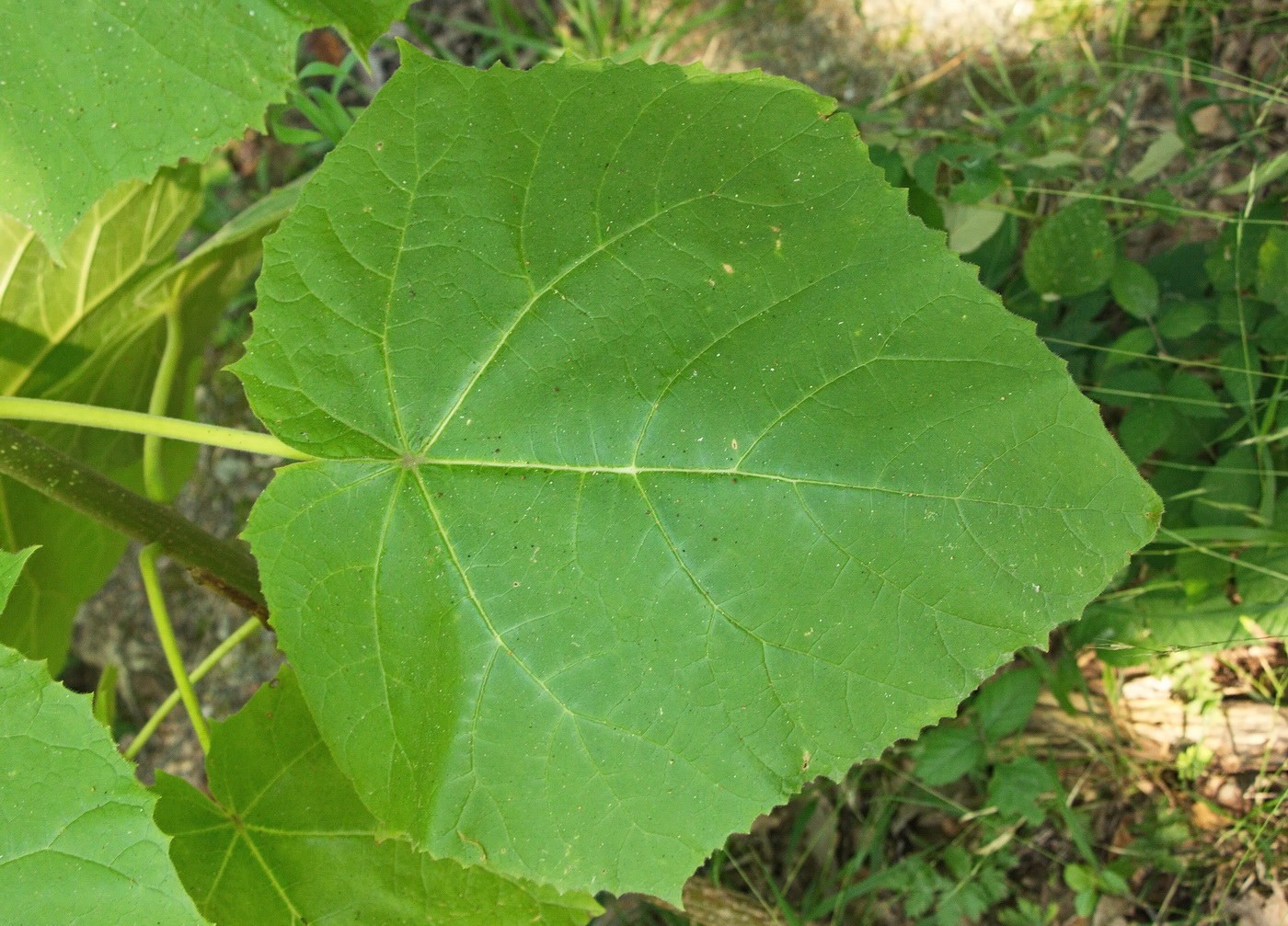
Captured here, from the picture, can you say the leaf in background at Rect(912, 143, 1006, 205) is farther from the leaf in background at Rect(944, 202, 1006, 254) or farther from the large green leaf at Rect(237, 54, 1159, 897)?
the large green leaf at Rect(237, 54, 1159, 897)

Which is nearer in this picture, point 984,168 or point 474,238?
point 474,238

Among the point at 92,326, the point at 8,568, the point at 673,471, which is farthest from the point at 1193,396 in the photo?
the point at 92,326

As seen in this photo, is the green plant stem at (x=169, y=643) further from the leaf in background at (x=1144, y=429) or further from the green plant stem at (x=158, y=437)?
the leaf in background at (x=1144, y=429)

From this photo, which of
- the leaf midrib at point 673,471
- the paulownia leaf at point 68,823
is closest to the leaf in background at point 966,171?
the leaf midrib at point 673,471

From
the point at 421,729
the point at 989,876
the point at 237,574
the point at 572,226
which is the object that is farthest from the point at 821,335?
the point at 989,876

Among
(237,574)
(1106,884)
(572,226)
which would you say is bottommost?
(1106,884)

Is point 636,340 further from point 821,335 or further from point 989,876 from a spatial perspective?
point 989,876

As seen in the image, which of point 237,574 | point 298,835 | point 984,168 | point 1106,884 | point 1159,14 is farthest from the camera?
point 1159,14

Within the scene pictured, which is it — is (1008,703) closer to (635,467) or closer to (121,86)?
(635,467)
